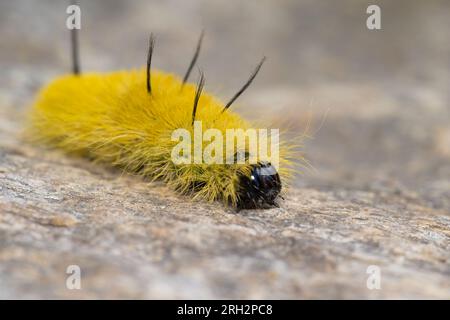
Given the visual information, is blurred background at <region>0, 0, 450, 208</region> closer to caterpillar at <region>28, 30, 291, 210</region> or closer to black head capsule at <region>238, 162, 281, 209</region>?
caterpillar at <region>28, 30, 291, 210</region>

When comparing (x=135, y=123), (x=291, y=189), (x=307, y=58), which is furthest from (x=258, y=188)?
(x=307, y=58)

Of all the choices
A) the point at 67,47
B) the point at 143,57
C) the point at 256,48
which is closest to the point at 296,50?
the point at 256,48

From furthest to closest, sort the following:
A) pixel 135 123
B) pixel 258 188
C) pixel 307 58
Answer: pixel 307 58, pixel 135 123, pixel 258 188

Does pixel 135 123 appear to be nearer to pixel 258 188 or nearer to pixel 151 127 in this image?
pixel 151 127

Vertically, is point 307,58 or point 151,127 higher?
point 307,58

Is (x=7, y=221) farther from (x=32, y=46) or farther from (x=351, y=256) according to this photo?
(x=32, y=46)

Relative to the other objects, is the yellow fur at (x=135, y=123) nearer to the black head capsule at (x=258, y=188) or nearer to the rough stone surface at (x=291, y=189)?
the black head capsule at (x=258, y=188)
